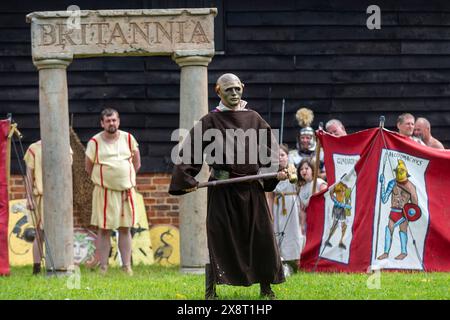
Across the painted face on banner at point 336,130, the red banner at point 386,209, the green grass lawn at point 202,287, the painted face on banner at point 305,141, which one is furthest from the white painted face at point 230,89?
the painted face on banner at point 305,141

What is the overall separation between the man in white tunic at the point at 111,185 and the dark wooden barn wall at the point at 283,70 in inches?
100

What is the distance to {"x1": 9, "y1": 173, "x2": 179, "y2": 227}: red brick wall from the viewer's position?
1527 cm

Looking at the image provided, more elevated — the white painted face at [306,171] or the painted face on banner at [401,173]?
the painted face on banner at [401,173]

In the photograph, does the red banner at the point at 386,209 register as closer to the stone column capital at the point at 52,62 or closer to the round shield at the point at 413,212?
the round shield at the point at 413,212

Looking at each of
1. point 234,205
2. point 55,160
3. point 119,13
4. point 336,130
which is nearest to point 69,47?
point 119,13

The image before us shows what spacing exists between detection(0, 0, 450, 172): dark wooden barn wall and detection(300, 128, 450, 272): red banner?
Result: 3131 millimetres

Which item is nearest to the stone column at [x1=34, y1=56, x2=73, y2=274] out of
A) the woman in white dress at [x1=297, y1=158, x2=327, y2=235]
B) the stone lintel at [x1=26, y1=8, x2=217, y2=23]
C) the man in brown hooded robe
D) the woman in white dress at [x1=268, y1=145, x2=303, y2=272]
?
the stone lintel at [x1=26, y1=8, x2=217, y2=23]

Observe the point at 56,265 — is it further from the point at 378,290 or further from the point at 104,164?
the point at 378,290

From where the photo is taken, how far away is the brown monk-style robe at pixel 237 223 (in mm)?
9258

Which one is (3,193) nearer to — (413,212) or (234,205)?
(234,205)

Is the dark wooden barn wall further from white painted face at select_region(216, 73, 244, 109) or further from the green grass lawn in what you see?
white painted face at select_region(216, 73, 244, 109)

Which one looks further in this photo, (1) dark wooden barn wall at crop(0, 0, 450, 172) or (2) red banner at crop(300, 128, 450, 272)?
(1) dark wooden barn wall at crop(0, 0, 450, 172)

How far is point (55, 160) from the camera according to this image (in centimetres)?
1207
